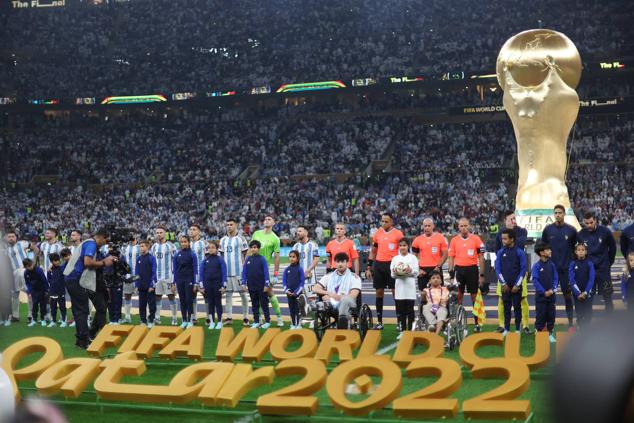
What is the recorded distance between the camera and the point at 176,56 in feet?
182

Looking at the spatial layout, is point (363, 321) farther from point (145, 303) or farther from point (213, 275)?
point (145, 303)

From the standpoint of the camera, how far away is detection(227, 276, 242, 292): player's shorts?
15.1 meters

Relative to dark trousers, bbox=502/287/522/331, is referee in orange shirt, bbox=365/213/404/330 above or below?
above

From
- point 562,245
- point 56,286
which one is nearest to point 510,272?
point 562,245

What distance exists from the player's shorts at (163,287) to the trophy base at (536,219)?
8163 millimetres

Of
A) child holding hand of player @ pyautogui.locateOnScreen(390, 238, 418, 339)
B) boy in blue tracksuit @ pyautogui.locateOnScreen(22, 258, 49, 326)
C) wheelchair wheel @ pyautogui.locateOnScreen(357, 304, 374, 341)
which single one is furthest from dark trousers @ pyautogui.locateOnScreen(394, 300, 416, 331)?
boy in blue tracksuit @ pyautogui.locateOnScreen(22, 258, 49, 326)

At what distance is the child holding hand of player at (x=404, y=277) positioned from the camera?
41.5ft

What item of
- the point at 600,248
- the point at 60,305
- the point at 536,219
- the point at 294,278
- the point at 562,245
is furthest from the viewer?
the point at 536,219

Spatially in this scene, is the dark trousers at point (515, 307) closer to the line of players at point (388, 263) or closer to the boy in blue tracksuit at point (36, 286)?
the line of players at point (388, 263)

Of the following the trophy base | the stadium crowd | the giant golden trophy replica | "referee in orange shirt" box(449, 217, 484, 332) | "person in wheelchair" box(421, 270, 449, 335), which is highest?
the stadium crowd

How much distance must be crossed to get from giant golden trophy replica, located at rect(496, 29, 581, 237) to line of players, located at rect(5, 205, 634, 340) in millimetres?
5715

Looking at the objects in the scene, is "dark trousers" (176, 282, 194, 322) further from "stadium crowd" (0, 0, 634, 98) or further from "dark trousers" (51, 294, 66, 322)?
"stadium crowd" (0, 0, 634, 98)

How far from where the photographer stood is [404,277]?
12.7 meters

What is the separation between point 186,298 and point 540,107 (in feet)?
31.7
